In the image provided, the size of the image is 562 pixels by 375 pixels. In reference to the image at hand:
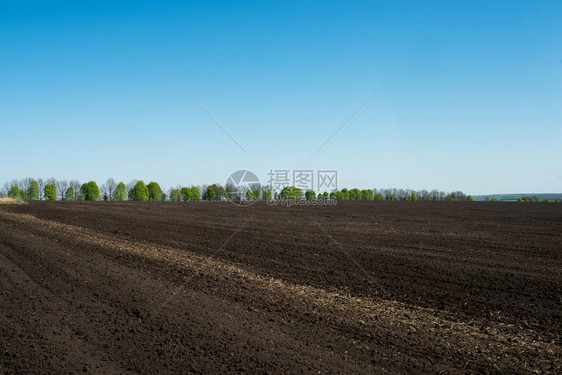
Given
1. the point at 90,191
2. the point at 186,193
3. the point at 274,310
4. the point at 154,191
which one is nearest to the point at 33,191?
the point at 90,191

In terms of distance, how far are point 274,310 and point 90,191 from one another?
91.8 metres

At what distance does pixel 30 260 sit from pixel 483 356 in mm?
11421

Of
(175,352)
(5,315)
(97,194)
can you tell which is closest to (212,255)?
(5,315)

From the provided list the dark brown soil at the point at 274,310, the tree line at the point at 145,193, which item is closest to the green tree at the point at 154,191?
the tree line at the point at 145,193

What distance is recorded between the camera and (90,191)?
8594cm

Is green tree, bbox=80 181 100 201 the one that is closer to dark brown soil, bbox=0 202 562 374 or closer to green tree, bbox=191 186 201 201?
green tree, bbox=191 186 201 201

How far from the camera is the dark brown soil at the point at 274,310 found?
4.73 metres

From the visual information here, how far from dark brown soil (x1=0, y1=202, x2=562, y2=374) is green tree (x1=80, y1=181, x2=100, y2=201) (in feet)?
267

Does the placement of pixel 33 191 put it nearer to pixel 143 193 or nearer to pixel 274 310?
pixel 143 193

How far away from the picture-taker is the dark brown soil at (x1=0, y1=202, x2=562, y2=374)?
15.5 ft

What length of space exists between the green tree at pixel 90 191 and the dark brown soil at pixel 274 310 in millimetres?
81369

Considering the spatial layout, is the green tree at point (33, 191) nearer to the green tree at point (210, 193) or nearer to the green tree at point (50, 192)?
the green tree at point (50, 192)

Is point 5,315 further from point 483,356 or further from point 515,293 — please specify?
point 515,293

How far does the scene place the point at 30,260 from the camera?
403 inches
